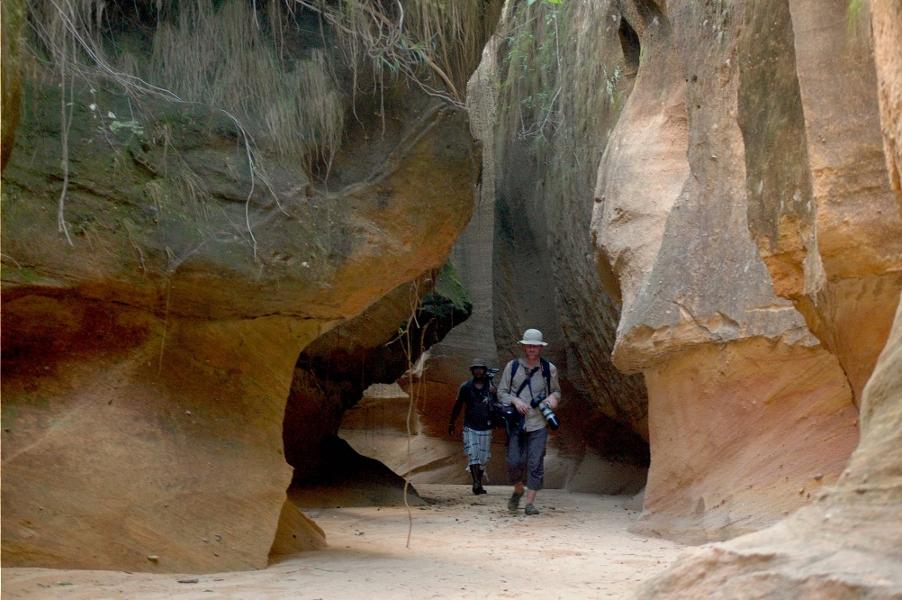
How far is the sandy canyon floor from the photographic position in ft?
15.6

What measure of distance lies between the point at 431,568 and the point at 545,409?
15.1 feet

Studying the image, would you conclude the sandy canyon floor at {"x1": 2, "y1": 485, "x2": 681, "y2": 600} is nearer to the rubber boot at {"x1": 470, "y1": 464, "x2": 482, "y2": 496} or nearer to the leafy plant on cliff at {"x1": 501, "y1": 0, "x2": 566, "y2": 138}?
the rubber boot at {"x1": 470, "y1": 464, "x2": 482, "y2": 496}

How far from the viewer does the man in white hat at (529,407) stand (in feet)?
33.9

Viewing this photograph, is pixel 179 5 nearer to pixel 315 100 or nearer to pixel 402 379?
pixel 315 100

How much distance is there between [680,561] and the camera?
2.66 meters

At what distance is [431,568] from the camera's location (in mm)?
5793

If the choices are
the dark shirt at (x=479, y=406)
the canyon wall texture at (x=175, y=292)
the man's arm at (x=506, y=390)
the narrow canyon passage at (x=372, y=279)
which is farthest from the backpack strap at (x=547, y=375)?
the canyon wall texture at (x=175, y=292)

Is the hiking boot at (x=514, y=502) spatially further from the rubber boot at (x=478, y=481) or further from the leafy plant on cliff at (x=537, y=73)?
the leafy plant on cliff at (x=537, y=73)

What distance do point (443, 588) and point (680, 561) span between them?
Result: 2.58 m

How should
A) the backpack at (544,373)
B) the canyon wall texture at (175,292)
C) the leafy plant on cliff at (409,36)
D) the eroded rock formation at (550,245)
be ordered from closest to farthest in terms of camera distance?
1. the canyon wall texture at (175,292)
2. the leafy plant on cliff at (409,36)
3. the backpack at (544,373)
4. the eroded rock formation at (550,245)

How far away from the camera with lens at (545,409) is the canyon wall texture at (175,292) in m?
4.17

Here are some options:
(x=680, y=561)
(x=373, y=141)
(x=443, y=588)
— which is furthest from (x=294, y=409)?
(x=680, y=561)

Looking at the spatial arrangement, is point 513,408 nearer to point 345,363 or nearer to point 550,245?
point 345,363

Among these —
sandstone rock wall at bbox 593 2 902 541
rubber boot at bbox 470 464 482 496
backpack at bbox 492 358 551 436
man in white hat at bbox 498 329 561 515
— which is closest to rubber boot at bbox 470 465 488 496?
rubber boot at bbox 470 464 482 496
